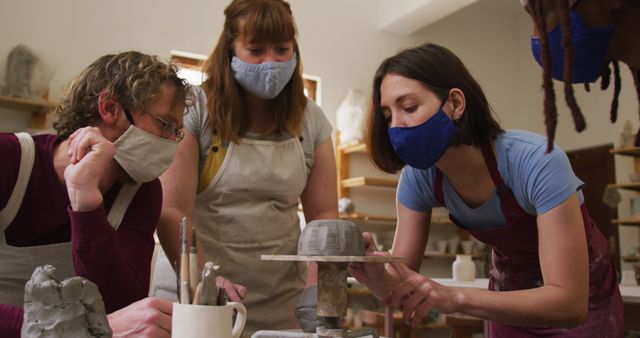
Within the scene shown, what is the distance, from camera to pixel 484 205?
1.49 meters

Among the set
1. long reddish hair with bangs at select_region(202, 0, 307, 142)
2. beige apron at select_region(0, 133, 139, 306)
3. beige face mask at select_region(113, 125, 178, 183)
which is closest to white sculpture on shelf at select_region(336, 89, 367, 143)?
long reddish hair with bangs at select_region(202, 0, 307, 142)

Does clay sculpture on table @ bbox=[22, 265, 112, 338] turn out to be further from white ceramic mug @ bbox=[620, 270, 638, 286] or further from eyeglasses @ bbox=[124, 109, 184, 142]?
white ceramic mug @ bbox=[620, 270, 638, 286]

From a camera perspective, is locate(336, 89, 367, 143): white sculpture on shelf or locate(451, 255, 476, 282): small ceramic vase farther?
locate(336, 89, 367, 143): white sculpture on shelf

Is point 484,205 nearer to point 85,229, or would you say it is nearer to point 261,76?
point 261,76

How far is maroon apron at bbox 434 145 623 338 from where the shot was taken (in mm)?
1461

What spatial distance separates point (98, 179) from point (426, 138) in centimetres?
74

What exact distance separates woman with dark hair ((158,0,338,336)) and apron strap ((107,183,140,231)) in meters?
0.16

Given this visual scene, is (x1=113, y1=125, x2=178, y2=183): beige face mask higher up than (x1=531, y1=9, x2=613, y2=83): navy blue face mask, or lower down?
lower down

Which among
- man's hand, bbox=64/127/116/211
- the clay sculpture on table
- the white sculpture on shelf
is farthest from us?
the white sculpture on shelf

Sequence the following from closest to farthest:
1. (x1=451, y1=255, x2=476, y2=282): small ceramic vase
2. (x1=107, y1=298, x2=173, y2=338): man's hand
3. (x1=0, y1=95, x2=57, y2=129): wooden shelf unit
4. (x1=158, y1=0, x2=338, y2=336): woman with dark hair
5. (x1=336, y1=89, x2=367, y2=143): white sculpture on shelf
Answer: (x1=107, y1=298, x2=173, y2=338): man's hand → (x1=158, y1=0, x2=338, y2=336): woman with dark hair → (x1=451, y1=255, x2=476, y2=282): small ceramic vase → (x1=0, y1=95, x2=57, y2=129): wooden shelf unit → (x1=336, y1=89, x2=367, y2=143): white sculpture on shelf

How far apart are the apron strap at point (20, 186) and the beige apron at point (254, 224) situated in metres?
0.50

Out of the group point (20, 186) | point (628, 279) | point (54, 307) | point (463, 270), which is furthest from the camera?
point (628, 279)

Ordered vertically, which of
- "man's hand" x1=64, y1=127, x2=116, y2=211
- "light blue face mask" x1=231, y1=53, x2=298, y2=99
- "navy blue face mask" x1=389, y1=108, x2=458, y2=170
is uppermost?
"light blue face mask" x1=231, y1=53, x2=298, y2=99

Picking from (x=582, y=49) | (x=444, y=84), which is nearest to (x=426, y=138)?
(x=444, y=84)
